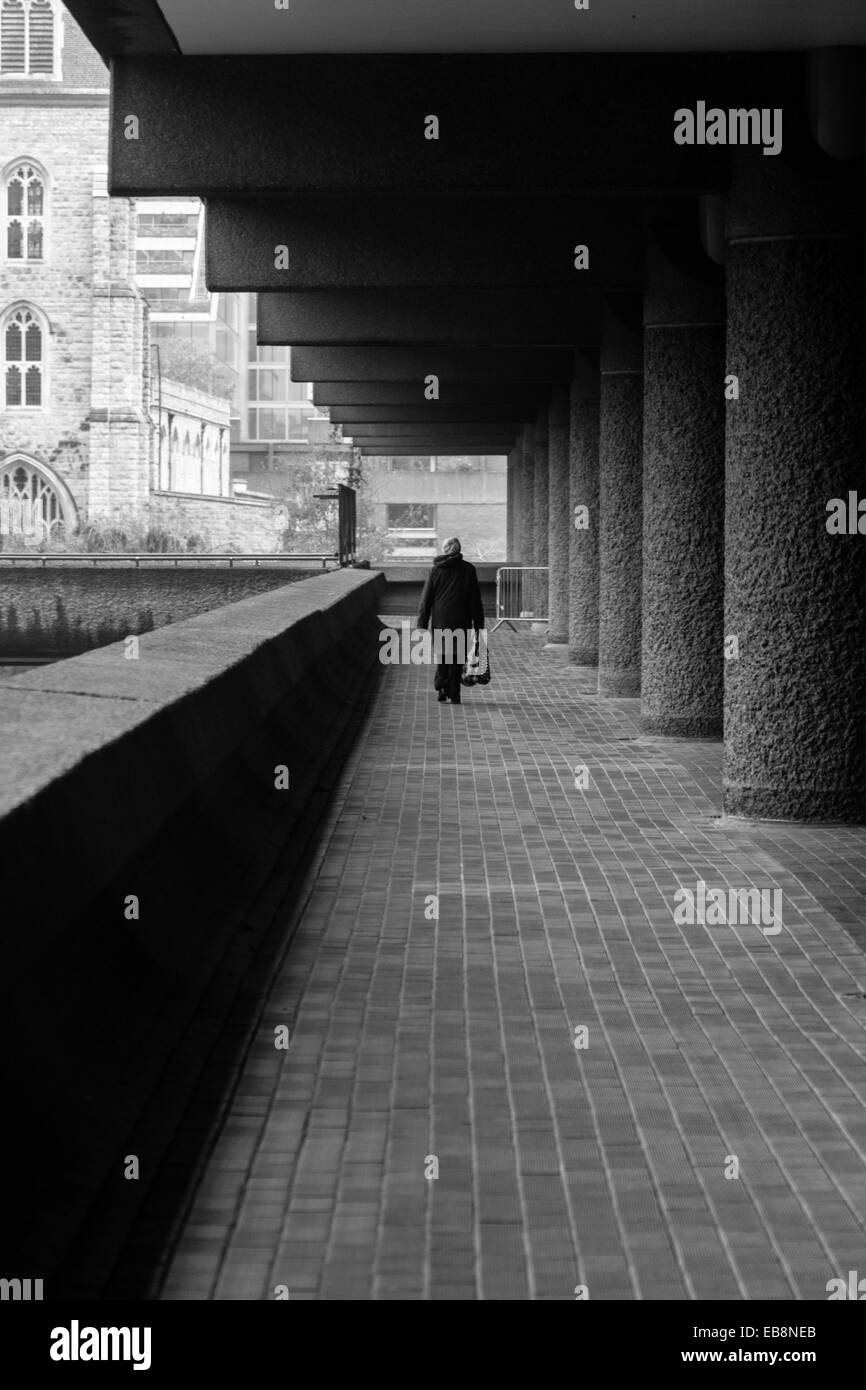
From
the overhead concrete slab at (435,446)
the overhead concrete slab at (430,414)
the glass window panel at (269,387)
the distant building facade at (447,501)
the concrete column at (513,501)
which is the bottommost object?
the concrete column at (513,501)

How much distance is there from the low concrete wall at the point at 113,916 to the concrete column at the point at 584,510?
42.5 feet

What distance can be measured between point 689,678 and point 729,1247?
427 inches

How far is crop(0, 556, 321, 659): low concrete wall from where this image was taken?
50938 millimetres

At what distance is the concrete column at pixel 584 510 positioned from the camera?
915 inches

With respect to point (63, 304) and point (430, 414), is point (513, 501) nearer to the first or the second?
point (430, 414)

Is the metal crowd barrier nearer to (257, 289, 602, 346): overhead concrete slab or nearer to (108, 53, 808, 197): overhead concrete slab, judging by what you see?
(257, 289, 602, 346): overhead concrete slab

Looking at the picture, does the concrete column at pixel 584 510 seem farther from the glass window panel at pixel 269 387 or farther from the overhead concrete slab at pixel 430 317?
the glass window panel at pixel 269 387

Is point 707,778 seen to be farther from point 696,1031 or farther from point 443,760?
A: point 696,1031

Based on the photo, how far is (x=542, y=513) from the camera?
34969 mm

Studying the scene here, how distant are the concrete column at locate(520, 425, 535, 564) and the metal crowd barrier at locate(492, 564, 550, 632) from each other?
0.37m

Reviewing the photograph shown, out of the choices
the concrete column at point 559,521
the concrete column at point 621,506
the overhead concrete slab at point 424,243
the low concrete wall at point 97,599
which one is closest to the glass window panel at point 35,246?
the low concrete wall at point 97,599

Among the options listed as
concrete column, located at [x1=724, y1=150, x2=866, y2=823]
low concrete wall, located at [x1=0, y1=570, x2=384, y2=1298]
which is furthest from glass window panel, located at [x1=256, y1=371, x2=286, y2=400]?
low concrete wall, located at [x1=0, y1=570, x2=384, y2=1298]

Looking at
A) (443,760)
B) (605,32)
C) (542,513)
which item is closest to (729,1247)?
(605,32)

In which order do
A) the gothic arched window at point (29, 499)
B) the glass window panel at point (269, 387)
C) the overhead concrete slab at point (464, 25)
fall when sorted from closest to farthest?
the overhead concrete slab at point (464, 25) → the gothic arched window at point (29, 499) → the glass window panel at point (269, 387)
